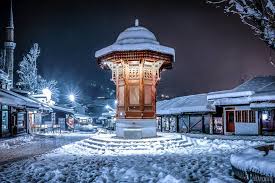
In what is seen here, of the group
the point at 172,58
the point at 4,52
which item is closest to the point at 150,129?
the point at 172,58

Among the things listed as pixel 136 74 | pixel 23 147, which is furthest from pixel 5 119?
pixel 136 74

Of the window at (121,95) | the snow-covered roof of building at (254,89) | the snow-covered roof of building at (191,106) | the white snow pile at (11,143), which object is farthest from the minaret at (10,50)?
the window at (121,95)

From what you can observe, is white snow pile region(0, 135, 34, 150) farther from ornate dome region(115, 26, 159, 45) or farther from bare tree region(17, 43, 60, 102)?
bare tree region(17, 43, 60, 102)

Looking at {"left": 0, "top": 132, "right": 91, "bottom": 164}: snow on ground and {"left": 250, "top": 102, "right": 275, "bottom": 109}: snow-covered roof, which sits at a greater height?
{"left": 250, "top": 102, "right": 275, "bottom": 109}: snow-covered roof

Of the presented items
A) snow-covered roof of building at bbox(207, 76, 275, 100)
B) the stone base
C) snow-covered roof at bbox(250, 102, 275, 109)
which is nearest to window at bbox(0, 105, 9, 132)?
the stone base

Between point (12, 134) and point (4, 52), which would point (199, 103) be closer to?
point (12, 134)

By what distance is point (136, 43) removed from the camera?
17.3 metres

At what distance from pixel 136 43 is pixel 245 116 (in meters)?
17.2

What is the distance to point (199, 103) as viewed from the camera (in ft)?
113

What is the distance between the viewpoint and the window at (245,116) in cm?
2900

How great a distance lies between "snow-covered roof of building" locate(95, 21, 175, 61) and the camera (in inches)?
666

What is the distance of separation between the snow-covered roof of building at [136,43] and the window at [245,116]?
14666 mm

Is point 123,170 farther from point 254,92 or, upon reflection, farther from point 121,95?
point 254,92

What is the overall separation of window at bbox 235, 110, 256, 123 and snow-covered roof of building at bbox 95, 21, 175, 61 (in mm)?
14666
